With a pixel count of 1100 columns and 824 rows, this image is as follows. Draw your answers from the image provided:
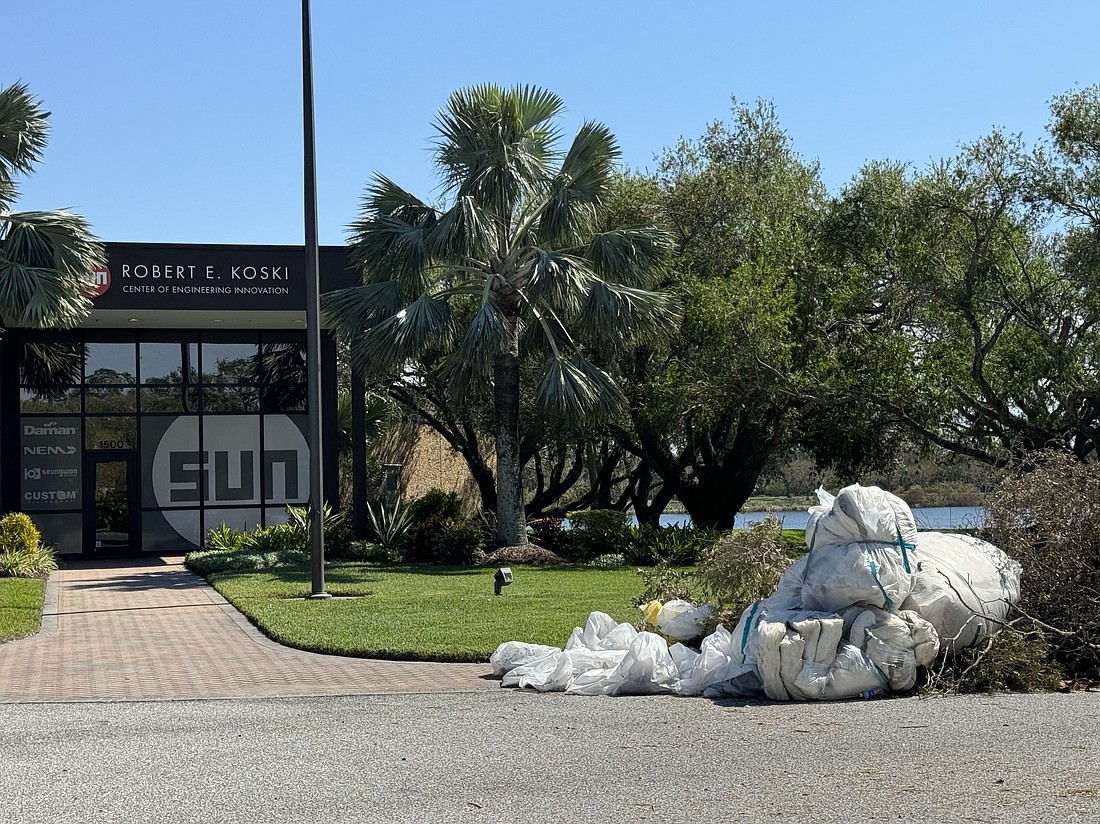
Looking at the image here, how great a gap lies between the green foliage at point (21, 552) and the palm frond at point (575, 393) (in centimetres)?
854

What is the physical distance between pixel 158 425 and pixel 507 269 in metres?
8.34

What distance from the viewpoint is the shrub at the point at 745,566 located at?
405 inches

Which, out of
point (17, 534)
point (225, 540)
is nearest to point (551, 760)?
point (17, 534)

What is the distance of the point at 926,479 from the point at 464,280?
13544 millimetres

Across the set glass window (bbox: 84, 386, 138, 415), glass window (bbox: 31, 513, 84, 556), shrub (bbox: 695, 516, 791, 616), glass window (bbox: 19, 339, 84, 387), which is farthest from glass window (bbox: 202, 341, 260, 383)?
shrub (bbox: 695, 516, 791, 616)

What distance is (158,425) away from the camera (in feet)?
81.7

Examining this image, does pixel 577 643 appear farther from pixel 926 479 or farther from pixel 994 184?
pixel 926 479

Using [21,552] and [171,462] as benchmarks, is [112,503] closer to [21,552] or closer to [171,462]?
[171,462]

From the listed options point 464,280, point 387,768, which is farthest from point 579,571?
point 387,768

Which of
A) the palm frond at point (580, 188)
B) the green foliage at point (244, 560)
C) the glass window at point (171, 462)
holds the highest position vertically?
the palm frond at point (580, 188)

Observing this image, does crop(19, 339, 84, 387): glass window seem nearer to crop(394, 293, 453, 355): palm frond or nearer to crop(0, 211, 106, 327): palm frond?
crop(0, 211, 106, 327): palm frond

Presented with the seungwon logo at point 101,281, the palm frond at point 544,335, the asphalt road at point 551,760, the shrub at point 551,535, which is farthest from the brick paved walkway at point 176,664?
the shrub at point 551,535

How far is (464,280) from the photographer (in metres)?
23.1

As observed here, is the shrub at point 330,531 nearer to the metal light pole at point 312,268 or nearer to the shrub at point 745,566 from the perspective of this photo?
the metal light pole at point 312,268
